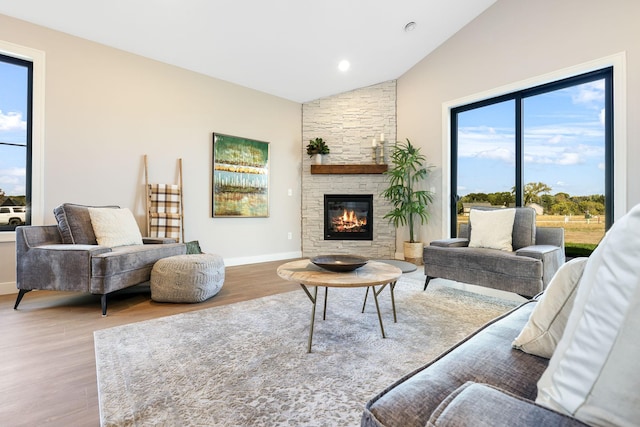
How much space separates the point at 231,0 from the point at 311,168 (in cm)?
270

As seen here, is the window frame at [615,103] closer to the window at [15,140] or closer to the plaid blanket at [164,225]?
the plaid blanket at [164,225]

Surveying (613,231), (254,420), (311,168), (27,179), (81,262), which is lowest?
(254,420)

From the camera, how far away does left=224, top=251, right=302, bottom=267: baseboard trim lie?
4.84m

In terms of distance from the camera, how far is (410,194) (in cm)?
496

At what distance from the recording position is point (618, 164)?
10.6 feet

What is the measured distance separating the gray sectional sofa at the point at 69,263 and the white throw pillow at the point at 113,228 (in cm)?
15

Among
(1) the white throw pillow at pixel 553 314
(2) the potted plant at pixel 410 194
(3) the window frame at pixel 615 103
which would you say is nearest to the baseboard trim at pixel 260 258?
(2) the potted plant at pixel 410 194

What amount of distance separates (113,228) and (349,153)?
3705 millimetres

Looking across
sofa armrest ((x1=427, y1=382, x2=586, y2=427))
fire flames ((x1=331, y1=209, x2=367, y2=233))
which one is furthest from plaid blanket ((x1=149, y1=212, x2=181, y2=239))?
sofa armrest ((x1=427, y1=382, x2=586, y2=427))

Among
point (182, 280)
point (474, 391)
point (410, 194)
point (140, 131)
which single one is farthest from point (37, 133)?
point (410, 194)

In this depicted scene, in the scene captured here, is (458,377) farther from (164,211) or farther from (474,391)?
(164,211)

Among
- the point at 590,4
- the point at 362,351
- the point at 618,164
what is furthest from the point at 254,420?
the point at 590,4

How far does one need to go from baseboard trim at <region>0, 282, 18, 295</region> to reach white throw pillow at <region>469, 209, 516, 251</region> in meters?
4.67

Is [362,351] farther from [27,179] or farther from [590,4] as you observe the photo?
[590,4]
